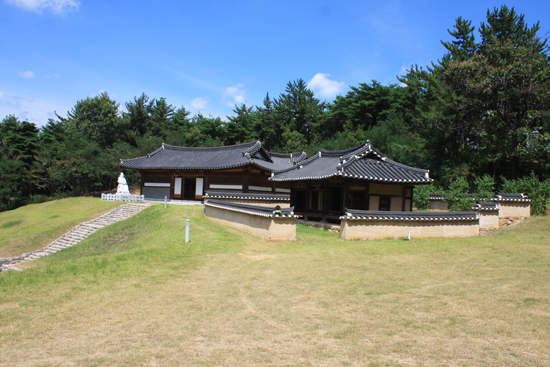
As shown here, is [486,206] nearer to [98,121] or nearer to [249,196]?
[249,196]

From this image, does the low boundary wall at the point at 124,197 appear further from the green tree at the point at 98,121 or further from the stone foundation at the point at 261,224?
the green tree at the point at 98,121

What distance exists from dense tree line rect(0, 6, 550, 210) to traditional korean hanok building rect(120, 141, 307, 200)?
1282 centimetres

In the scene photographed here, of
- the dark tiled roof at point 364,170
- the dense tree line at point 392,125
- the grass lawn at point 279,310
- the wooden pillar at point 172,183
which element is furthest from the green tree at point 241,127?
the grass lawn at point 279,310

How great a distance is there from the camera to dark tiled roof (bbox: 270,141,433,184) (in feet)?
56.6

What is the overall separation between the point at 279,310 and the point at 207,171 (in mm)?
22341

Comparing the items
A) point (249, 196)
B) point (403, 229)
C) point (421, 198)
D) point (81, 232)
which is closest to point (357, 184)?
point (403, 229)

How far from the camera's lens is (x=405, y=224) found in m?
14.6

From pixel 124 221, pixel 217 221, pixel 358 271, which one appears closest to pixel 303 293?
pixel 358 271

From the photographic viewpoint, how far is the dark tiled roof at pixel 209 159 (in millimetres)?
26177

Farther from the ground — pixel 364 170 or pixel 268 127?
pixel 268 127

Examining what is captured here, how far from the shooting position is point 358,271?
842 cm

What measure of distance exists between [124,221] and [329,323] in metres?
19.5

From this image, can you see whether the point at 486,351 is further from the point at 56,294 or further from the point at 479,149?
the point at 479,149

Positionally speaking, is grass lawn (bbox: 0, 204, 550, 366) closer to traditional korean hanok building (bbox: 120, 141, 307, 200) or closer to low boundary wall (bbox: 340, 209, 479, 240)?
low boundary wall (bbox: 340, 209, 479, 240)
